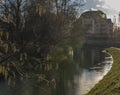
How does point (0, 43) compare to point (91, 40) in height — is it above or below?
above

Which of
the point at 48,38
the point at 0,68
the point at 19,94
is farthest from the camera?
the point at 48,38

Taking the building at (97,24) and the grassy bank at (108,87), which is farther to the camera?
the building at (97,24)

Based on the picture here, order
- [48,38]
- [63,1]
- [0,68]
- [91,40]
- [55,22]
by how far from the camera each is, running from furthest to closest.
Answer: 1. [91,40]
2. [63,1]
3. [55,22]
4. [48,38]
5. [0,68]

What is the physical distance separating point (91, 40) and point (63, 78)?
109 m

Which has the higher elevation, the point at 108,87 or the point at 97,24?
the point at 97,24

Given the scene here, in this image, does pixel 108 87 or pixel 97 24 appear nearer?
pixel 108 87

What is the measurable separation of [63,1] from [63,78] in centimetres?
3949

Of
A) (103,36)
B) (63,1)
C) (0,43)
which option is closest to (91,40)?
(103,36)

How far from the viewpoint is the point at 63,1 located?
7519 cm

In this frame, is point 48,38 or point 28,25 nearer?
point 28,25

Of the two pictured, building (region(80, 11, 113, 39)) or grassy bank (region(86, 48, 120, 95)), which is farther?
building (region(80, 11, 113, 39))

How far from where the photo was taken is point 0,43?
5.75 meters

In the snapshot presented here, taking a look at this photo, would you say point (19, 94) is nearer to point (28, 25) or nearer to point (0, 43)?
point (28, 25)

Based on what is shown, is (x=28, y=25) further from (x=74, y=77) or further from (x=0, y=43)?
(x=0, y=43)
